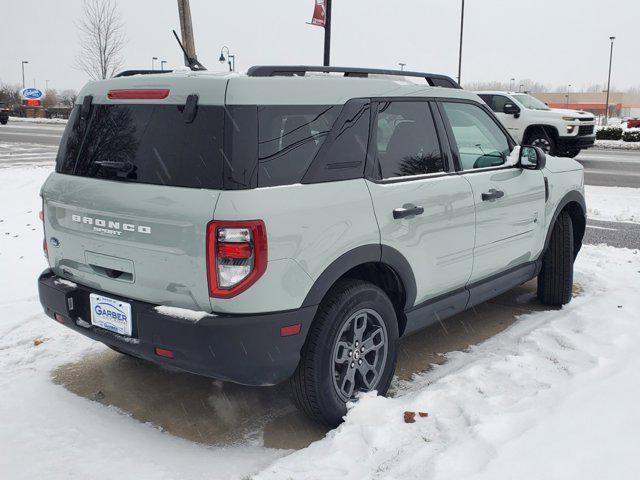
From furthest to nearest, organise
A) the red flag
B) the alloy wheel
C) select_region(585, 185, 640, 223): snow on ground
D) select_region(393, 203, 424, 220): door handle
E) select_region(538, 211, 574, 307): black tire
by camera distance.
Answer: the red flag → select_region(585, 185, 640, 223): snow on ground → select_region(538, 211, 574, 307): black tire → select_region(393, 203, 424, 220): door handle → the alloy wheel

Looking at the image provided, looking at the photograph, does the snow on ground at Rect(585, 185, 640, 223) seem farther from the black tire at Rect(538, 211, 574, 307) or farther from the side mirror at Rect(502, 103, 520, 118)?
the side mirror at Rect(502, 103, 520, 118)

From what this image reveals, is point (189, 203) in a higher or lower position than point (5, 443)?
higher

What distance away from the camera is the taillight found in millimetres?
2891

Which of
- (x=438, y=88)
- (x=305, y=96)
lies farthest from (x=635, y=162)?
(x=305, y=96)

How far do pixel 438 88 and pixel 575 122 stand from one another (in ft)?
49.0

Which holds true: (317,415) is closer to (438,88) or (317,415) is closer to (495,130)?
(438,88)

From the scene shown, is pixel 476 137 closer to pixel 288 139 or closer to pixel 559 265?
pixel 559 265

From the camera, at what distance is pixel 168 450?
332 centimetres

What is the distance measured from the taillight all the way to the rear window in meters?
0.23

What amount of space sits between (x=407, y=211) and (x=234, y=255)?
45.5 inches

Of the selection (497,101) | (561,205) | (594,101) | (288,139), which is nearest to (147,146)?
(288,139)

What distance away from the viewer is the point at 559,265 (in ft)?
18.0

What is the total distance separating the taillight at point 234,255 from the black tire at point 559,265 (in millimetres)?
3342

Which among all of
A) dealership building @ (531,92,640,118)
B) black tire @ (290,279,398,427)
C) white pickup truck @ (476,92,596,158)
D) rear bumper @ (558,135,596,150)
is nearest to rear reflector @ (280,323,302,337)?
black tire @ (290,279,398,427)
